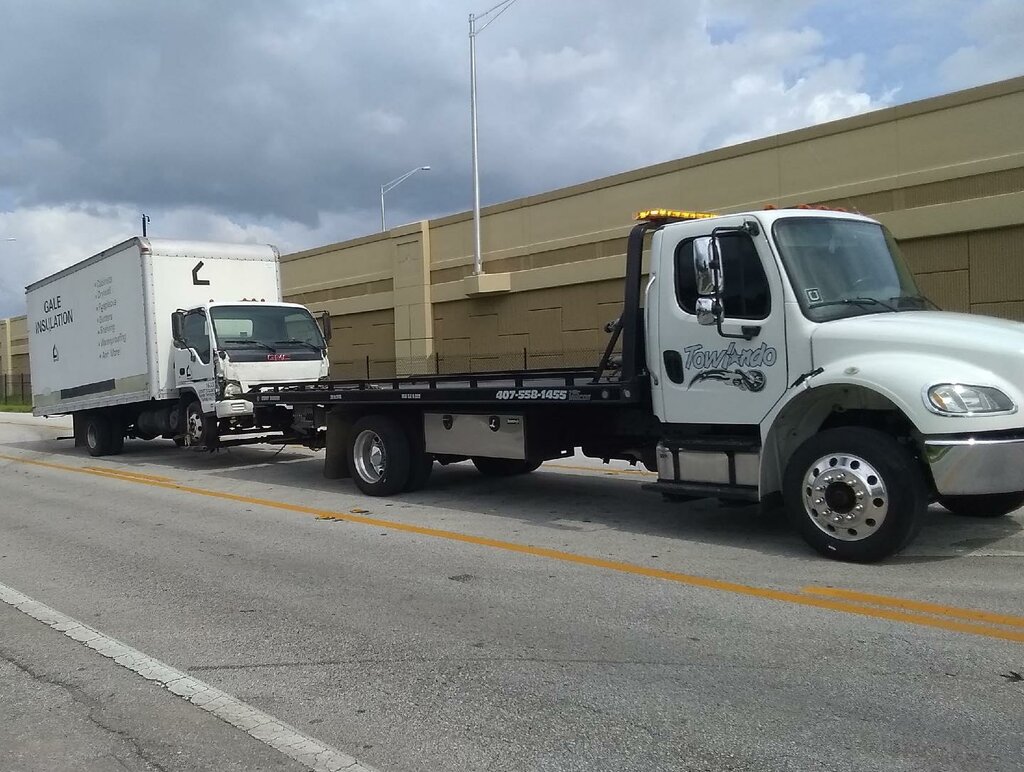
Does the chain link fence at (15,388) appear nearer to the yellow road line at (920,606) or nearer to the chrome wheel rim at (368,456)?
the chrome wheel rim at (368,456)

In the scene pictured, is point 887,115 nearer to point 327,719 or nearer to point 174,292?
point 174,292

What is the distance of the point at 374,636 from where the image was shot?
5.46m

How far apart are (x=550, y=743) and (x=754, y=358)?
3.91m

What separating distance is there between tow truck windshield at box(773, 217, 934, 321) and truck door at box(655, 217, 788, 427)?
0.64 feet

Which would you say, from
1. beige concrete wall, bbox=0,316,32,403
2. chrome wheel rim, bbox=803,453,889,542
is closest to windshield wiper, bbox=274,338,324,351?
chrome wheel rim, bbox=803,453,889,542

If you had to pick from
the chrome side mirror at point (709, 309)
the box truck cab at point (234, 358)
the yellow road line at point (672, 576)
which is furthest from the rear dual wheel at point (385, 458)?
the chrome side mirror at point (709, 309)

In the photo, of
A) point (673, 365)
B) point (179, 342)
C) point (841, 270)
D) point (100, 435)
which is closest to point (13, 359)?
point (100, 435)

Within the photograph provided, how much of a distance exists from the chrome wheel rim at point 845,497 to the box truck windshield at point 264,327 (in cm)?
981

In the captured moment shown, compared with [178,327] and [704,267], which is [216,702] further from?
[178,327]

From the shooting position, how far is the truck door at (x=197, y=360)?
13.8 metres

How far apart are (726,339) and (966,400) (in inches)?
71.9

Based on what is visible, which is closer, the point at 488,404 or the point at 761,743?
the point at 761,743

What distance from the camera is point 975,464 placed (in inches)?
231

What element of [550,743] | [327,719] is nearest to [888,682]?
[550,743]
